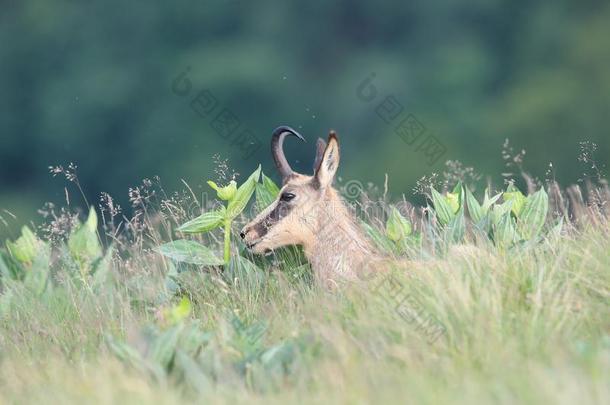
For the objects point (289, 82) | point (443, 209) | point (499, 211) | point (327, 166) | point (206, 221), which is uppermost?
point (289, 82)

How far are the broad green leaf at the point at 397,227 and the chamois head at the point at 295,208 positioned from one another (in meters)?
0.49

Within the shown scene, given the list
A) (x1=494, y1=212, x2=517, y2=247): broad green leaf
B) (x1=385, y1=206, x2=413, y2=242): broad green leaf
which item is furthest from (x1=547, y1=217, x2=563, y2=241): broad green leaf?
(x1=385, y1=206, x2=413, y2=242): broad green leaf

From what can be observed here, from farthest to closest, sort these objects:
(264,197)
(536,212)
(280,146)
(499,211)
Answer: (264,197), (280,146), (499,211), (536,212)

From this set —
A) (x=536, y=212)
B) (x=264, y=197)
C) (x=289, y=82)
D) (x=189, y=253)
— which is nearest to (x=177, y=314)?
(x=189, y=253)

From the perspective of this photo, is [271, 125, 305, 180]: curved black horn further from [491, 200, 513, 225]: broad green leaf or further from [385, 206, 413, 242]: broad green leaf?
[491, 200, 513, 225]: broad green leaf

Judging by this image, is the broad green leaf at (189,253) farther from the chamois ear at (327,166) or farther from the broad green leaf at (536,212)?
the broad green leaf at (536,212)

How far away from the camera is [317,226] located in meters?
9.66

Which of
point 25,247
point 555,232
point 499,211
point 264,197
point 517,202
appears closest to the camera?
point 555,232

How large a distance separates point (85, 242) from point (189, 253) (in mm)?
825

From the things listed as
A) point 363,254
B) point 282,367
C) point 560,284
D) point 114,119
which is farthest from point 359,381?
point 114,119

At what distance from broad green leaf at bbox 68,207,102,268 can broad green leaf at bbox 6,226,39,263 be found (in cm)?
37

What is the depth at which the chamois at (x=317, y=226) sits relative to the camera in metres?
9.41

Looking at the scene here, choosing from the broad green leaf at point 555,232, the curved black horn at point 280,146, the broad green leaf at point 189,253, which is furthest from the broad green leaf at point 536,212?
the broad green leaf at point 189,253

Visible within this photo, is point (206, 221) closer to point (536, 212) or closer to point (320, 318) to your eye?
point (320, 318)
